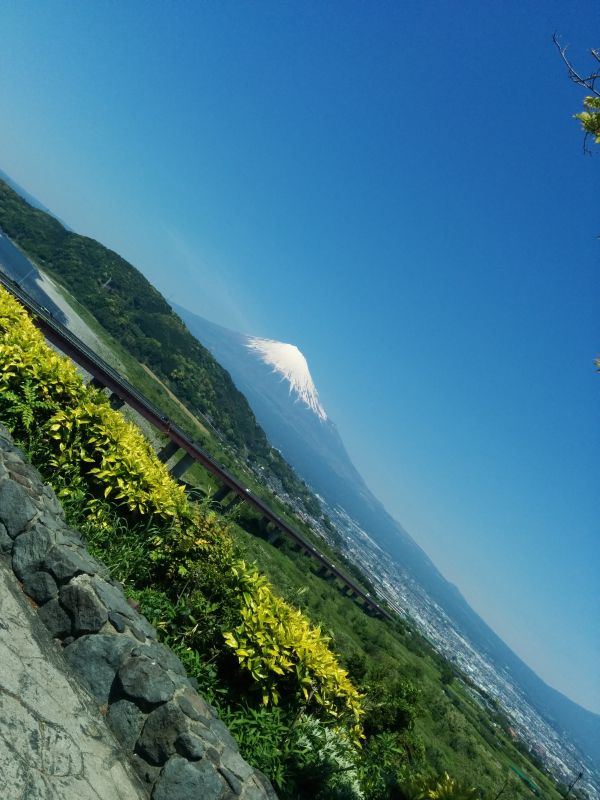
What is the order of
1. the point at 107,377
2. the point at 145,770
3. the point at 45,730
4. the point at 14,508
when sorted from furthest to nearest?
1. the point at 107,377
2. the point at 14,508
3. the point at 145,770
4. the point at 45,730

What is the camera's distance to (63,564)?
4691 mm

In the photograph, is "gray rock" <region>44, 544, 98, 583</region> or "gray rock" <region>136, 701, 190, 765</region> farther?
"gray rock" <region>44, 544, 98, 583</region>

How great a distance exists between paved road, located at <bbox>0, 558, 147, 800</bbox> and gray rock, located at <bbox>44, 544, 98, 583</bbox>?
14.5 inches

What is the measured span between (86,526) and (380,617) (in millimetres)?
75688

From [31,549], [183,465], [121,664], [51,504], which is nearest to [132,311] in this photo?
[183,465]

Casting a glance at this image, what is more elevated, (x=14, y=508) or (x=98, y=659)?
(x=14, y=508)

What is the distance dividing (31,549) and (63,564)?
16.4 inches

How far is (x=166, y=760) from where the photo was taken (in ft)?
12.8

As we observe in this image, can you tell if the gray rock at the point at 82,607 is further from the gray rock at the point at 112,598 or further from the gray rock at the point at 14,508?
the gray rock at the point at 14,508

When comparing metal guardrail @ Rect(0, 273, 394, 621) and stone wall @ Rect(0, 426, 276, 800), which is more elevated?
stone wall @ Rect(0, 426, 276, 800)

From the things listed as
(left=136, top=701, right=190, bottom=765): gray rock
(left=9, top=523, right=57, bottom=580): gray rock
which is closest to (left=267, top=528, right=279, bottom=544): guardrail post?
(left=9, top=523, right=57, bottom=580): gray rock

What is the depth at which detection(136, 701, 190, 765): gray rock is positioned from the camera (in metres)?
3.94

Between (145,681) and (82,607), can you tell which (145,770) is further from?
(82,607)

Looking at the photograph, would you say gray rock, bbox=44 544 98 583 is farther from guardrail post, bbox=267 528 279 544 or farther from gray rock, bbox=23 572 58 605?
guardrail post, bbox=267 528 279 544
